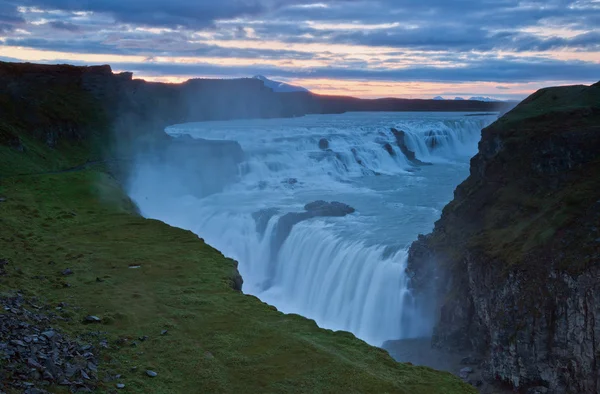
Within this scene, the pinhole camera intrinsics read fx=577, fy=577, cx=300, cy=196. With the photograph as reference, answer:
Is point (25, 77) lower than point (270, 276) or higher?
higher

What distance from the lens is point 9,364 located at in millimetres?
10430

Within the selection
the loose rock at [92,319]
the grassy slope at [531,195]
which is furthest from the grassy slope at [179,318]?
the grassy slope at [531,195]

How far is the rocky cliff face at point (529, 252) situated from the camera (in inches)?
743

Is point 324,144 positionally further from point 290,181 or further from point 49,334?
point 49,334

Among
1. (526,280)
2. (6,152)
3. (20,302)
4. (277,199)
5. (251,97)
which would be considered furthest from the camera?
(251,97)

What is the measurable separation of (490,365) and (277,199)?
30638 millimetres

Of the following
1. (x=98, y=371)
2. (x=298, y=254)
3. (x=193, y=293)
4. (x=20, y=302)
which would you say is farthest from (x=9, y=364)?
(x=298, y=254)

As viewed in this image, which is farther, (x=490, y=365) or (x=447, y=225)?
(x=447, y=225)

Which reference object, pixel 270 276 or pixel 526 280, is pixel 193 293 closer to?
pixel 526 280

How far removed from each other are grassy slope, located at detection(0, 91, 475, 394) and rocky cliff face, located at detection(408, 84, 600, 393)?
6.79 metres

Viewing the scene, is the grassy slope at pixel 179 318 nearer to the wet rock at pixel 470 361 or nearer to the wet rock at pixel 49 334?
Answer: the wet rock at pixel 49 334

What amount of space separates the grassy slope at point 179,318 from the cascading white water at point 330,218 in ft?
30.9

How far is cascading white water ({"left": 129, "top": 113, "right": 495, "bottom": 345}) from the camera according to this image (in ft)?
96.1

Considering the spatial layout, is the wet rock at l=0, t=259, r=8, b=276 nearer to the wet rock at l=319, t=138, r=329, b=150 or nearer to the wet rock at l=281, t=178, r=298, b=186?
the wet rock at l=281, t=178, r=298, b=186
